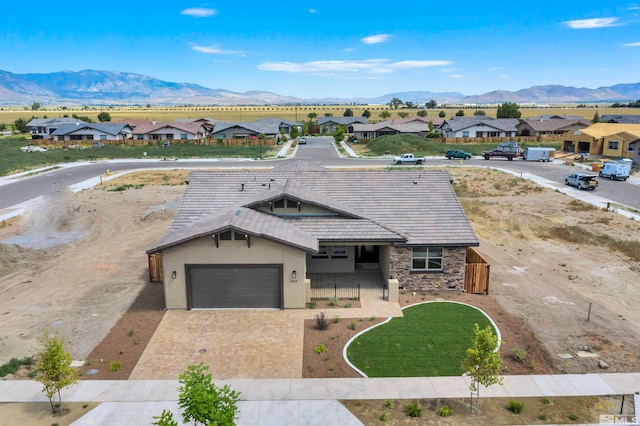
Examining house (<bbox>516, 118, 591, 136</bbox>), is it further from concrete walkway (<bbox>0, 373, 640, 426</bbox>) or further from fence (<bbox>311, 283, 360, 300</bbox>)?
concrete walkway (<bbox>0, 373, 640, 426</bbox>)

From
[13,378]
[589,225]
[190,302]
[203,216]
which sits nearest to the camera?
[13,378]

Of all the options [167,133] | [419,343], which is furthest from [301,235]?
[167,133]

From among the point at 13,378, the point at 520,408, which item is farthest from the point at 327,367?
the point at 13,378

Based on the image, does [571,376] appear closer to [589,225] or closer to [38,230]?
[589,225]

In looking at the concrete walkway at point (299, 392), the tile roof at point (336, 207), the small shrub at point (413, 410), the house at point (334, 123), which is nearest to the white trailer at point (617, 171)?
the tile roof at point (336, 207)

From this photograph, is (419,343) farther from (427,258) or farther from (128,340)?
(128,340)
